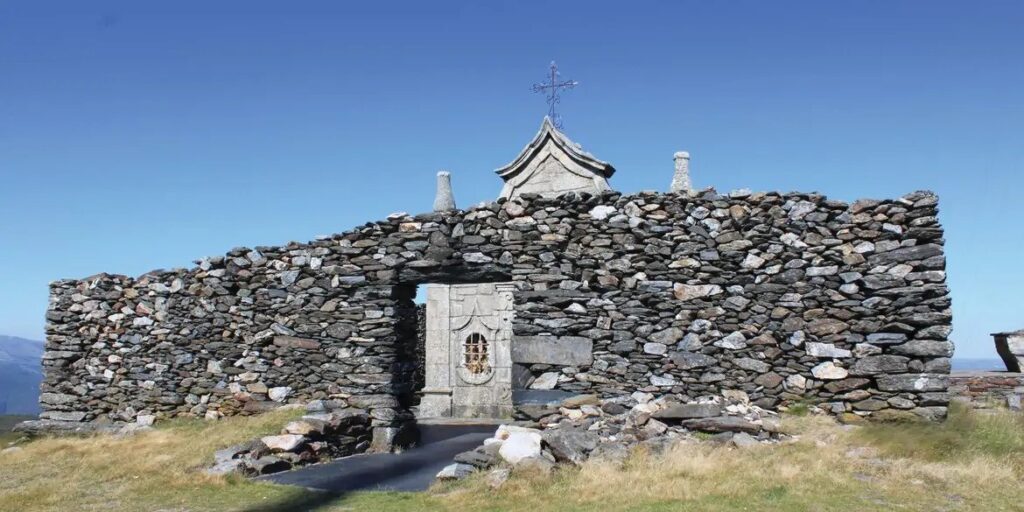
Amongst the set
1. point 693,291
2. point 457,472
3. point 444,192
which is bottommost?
point 457,472

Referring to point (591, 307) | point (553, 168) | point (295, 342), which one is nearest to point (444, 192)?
point (553, 168)

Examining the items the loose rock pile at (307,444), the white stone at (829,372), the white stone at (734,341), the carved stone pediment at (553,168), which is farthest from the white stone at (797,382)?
the carved stone pediment at (553,168)

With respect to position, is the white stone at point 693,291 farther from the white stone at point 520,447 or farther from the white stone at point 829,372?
the white stone at point 520,447

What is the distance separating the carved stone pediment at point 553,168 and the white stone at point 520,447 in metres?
9.27

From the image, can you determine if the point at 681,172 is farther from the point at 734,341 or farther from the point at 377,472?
the point at 377,472

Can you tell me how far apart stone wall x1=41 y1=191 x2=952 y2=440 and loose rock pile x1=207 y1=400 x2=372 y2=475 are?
38 cm

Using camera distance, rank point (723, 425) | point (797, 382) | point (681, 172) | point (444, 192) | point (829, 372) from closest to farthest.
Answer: point (723, 425)
point (829, 372)
point (797, 382)
point (681, 172)
point (444, 192)

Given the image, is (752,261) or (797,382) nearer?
(797,382)

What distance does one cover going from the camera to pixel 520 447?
8742 mm

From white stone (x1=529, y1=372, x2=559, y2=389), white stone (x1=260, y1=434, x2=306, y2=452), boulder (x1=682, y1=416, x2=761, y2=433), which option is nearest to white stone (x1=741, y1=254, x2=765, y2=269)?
boulder (x1=682, y1=416, x2=761, y2=433)

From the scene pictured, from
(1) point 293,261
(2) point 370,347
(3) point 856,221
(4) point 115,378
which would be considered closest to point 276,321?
(1) point 293,261

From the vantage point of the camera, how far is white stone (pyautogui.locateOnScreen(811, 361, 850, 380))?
9508 mm

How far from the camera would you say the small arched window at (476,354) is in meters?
19.6

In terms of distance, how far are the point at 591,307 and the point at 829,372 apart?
3161 mm
